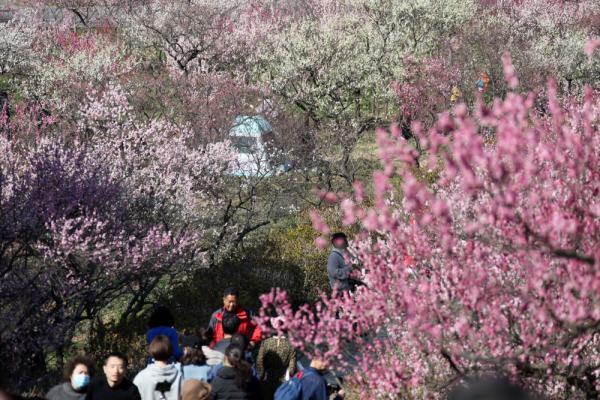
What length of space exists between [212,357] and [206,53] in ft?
74.5

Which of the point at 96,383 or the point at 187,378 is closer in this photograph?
the point at 96,383

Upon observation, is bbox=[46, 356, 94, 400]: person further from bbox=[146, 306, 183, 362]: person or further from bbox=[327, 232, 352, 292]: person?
bbox=[327, 232, 352, 292]: person

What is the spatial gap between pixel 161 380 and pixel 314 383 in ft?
4.42

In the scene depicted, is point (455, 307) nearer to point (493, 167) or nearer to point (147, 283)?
point (493, 167)

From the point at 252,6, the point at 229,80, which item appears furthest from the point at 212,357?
the point at 252,6

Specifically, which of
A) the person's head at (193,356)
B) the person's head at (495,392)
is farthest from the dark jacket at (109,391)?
the person's head at (495,392)

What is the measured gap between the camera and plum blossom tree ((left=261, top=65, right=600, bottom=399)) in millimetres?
5352

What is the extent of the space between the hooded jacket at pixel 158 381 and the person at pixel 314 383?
111 centimetres

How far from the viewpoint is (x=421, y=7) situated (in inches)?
1323

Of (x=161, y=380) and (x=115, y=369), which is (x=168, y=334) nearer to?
(x=161, y=380)

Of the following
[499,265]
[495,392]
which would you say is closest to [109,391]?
[499,265]

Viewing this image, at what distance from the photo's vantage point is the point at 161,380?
7.61 m

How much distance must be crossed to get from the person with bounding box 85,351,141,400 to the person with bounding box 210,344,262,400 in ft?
2.49

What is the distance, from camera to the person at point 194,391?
7.48m
